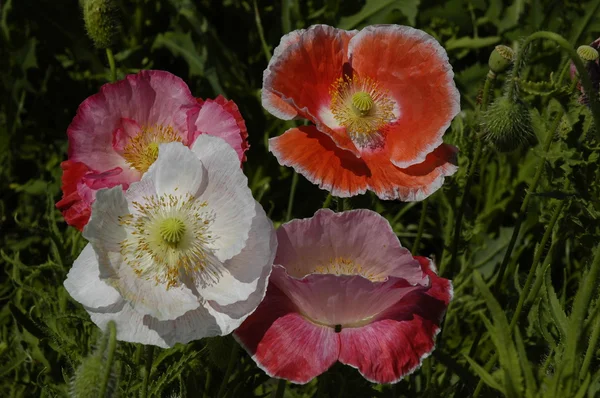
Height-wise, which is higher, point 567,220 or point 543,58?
point 567,220

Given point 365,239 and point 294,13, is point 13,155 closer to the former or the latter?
point 294,13

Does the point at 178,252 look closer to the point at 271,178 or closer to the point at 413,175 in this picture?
the point at 413,175

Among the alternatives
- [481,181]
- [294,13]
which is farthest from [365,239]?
[294,13]

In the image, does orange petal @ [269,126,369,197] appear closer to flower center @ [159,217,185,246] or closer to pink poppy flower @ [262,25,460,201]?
pink poppy flower @ [262,25,460,201]

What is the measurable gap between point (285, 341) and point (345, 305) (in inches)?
4.7

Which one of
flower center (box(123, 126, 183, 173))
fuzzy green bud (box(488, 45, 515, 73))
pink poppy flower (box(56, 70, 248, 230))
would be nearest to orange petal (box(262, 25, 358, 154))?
pink poppy flower (box(56, 70, 248, 230))

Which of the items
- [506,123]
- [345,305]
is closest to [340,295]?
[345,305]

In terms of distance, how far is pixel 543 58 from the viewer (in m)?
3.34

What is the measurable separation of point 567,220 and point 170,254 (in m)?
0.95

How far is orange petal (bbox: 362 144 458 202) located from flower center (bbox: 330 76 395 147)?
13cm

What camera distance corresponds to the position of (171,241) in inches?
57.7

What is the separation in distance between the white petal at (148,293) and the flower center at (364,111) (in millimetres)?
649

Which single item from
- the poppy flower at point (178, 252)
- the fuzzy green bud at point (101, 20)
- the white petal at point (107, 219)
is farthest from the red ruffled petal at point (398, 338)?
the fuzzy green bud at point (101, 20)

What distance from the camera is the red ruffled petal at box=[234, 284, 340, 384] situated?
4.53ft
